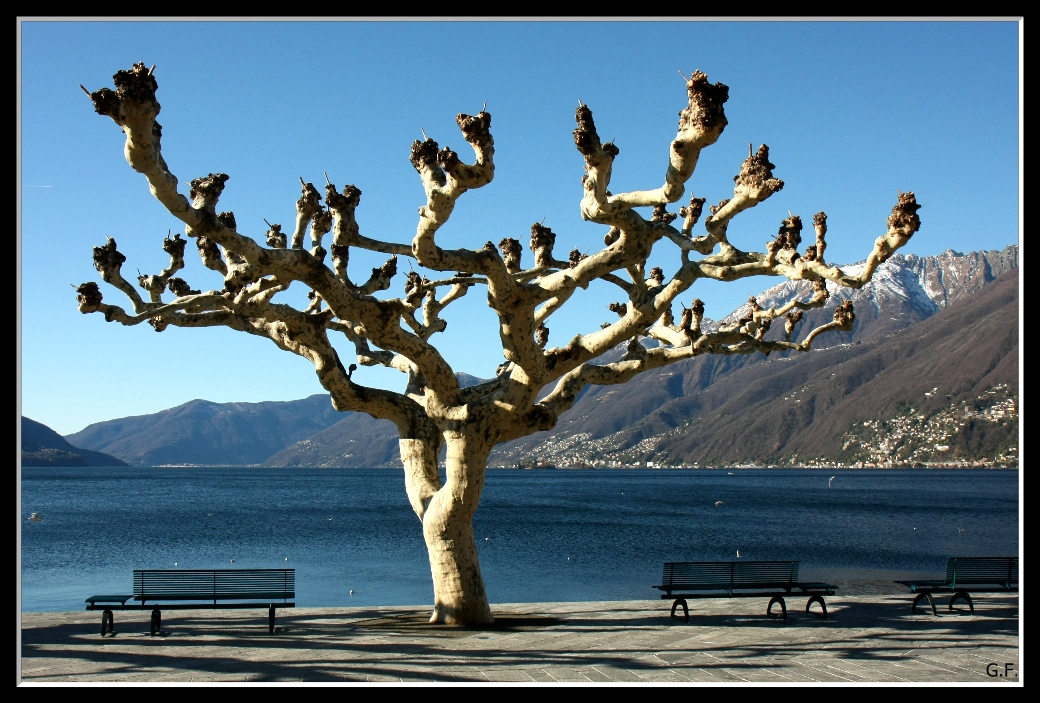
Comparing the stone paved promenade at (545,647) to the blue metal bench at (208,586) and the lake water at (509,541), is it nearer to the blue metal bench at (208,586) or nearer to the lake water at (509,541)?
the blue metal bench at (208,586)

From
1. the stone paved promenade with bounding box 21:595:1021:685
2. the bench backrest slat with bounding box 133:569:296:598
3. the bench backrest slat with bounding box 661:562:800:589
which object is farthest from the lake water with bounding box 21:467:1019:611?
the bench backrest slat with bounding box 133:569:296:598

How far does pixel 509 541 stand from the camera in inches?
2231

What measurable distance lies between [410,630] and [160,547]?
1832 inches

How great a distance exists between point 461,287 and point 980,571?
10892 millimetres

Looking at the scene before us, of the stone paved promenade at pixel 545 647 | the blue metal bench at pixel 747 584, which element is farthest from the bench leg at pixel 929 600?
the blue metal bench at pixel 747 584

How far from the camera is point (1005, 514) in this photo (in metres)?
89.2

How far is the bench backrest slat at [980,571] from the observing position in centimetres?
1611

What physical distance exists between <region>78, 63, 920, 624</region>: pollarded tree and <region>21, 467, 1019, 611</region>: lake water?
16.0 m

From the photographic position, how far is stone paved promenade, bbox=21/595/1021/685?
10266mm

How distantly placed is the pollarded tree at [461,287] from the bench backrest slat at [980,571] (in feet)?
15.9

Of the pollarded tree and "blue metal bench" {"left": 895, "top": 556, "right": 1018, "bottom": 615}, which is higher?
the pollarded tree

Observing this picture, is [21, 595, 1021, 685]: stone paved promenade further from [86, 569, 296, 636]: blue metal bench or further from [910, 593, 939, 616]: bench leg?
[86, 569, 296, 636]: blue metal bench

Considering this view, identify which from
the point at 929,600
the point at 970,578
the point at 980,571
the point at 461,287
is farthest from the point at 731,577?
the point at 461,287
